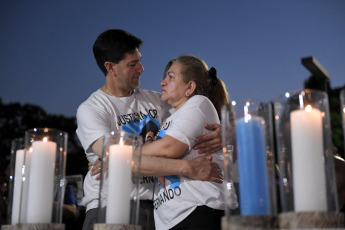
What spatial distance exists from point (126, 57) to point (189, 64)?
62cm

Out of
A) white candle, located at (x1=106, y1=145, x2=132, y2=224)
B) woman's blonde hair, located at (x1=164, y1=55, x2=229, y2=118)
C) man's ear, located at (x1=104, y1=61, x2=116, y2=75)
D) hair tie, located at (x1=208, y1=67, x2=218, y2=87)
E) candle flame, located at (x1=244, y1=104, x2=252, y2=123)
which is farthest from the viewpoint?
man's ear, located at (x1=104, y1=61, x2=116, y2=75)

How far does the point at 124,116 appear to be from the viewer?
2656 mm

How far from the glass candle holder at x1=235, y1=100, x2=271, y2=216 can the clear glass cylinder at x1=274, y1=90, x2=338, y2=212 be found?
48mm

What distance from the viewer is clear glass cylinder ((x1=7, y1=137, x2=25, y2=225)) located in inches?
55.9

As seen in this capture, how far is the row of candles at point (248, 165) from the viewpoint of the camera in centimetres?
104

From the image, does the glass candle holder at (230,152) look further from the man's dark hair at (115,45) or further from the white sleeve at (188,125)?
the man's dark hair at (115,45)

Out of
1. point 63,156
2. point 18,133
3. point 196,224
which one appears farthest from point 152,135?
point 18,133

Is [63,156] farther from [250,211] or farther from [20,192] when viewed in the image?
[250,211]

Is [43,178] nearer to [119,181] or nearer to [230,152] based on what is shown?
[119,181]

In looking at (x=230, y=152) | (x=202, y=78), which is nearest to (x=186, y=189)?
(x=202, y=78)

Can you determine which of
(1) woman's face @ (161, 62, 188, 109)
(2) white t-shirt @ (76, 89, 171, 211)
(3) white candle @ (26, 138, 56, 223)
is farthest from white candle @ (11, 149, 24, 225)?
(1) woman's face @ (161, 62, 188, 109)

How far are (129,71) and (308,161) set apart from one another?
2.06 meters

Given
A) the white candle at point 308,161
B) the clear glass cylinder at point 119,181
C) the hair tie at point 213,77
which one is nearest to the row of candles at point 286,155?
the white candle at point 308,161

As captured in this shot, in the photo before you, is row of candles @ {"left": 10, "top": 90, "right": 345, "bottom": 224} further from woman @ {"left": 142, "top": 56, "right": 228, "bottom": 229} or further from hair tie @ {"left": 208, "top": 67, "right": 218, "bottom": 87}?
hair tie @ {"left": 208, "top": 67, "right": 218, "bottom": 87}
